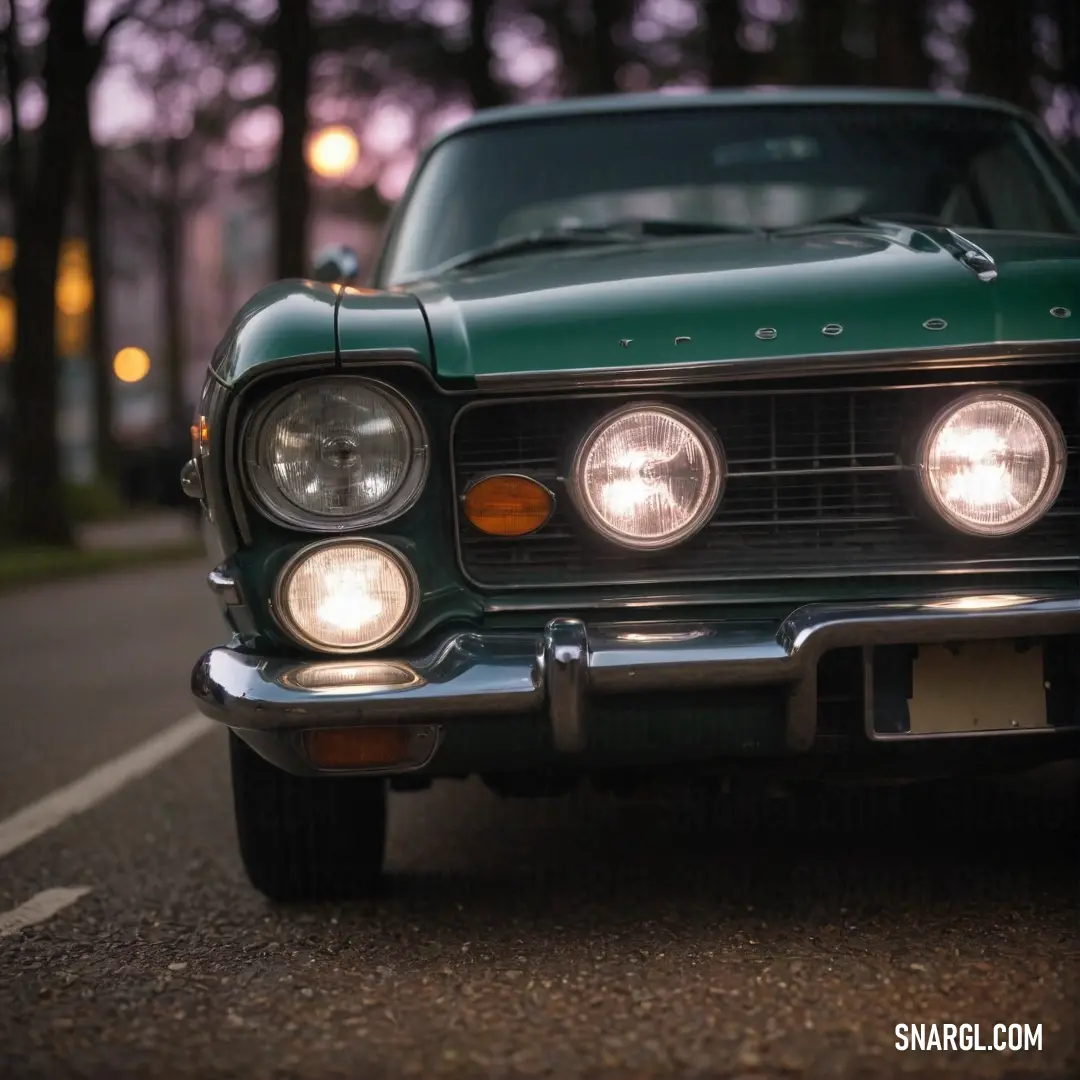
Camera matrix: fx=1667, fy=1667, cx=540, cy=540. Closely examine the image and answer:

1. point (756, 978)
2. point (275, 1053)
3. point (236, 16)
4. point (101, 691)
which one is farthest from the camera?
point (236, 16)

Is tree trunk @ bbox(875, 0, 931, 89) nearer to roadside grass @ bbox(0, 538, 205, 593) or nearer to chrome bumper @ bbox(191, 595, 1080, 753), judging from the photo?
roadside grass @ bbox(0, 538, 205, 593)

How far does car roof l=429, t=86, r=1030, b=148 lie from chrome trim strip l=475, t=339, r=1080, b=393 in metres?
1.89

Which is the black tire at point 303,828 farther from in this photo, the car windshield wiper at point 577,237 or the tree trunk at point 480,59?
the tree trunk at point 480,59

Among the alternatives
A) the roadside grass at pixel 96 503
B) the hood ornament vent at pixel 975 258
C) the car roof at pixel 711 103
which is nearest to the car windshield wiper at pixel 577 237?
the car roof at pixel 711 103

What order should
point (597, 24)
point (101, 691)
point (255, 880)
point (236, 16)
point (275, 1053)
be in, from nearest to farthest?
point (275, 1053), point (255, 880), point (101, 691), point (236, 16), point (597, 24)

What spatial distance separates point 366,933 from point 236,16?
14788 millimetres

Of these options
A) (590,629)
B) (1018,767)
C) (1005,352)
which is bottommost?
(1018,767)

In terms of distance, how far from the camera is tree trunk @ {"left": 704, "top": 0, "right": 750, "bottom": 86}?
17.6m

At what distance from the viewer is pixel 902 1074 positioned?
2.12 m

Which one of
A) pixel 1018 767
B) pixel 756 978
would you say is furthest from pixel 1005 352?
pixel 756 978

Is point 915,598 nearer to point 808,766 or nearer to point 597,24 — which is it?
point 808,766

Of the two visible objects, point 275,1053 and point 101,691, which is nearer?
point 275,1053

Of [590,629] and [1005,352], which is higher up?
[1005,352]

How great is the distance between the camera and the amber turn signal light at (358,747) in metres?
2.62
